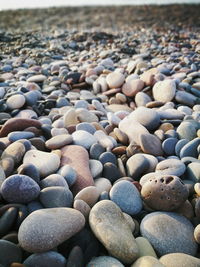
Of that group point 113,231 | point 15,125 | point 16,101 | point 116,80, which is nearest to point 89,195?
point 113,231

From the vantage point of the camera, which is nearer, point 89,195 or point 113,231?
point 113,231

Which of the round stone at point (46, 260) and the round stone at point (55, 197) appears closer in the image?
the round stone at point (46, 260)

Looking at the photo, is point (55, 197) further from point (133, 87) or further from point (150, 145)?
point (133, 87)

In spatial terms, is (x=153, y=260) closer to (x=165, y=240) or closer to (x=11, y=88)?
(x=165, y=240)

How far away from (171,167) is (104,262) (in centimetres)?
94

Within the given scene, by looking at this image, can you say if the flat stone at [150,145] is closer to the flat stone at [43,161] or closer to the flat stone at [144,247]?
the flat stone at [43,161]

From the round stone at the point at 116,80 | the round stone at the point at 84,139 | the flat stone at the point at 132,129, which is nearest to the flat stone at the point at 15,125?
the round stone at the point at 84,139

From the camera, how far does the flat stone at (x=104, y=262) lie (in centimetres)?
136

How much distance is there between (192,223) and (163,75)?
2714 mm

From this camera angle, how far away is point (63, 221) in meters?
1.42

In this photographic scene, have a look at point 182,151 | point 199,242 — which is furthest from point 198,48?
point 199,242

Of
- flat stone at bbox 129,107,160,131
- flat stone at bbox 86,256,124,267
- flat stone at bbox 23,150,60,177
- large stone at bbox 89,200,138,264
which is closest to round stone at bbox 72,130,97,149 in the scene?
flat stone at bbox 23,150,60,177

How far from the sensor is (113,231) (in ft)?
4.77

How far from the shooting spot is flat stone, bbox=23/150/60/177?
196cm
